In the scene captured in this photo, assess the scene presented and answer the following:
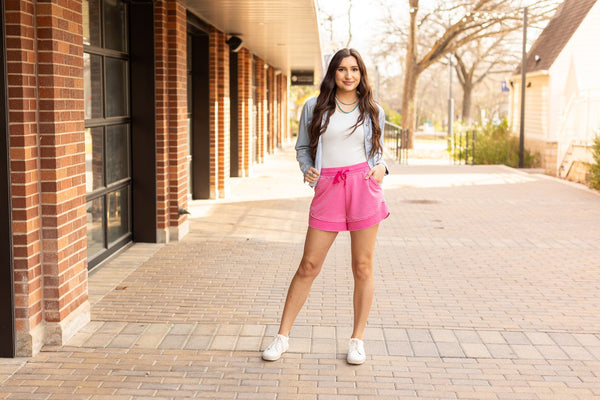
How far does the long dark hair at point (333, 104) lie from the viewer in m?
4.54

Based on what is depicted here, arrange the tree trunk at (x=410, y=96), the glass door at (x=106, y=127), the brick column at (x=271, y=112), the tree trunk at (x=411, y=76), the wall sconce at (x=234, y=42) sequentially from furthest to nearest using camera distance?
the tree trunk at (x=410, y=96) < the tree trunk at (x=411, y=76) < the brick column at (x=271, y=112) < the wall sconce at (x=234, y=42) < the glass door at (x=106, y=127)

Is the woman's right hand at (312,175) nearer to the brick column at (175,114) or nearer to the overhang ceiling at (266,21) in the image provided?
the brick column at (175,114)

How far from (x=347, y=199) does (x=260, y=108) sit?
56.9 feet

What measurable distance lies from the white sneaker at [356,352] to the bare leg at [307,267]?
412mm

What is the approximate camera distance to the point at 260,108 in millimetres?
21688

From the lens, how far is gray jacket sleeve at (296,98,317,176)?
463cm

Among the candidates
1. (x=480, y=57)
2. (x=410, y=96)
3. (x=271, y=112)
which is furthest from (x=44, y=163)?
(x=480, y=57)

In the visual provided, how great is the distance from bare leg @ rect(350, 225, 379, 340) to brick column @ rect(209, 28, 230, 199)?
8173 millimetres

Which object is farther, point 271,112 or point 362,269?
point 271,112

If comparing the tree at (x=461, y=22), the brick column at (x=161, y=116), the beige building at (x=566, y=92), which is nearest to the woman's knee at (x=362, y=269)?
the brick column at (x=161, y=116)

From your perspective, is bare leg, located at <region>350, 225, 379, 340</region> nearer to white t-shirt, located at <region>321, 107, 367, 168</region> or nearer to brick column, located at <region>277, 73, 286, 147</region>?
white t-shirt, located at <region>321, 107, 367, 168</region>

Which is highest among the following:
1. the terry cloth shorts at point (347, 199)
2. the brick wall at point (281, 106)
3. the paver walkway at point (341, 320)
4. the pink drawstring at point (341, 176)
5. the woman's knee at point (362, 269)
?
the brick wall at point (281, 106)

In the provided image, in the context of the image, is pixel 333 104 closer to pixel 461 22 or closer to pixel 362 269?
pixel 362 269

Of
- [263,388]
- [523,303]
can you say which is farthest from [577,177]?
[263,388]
